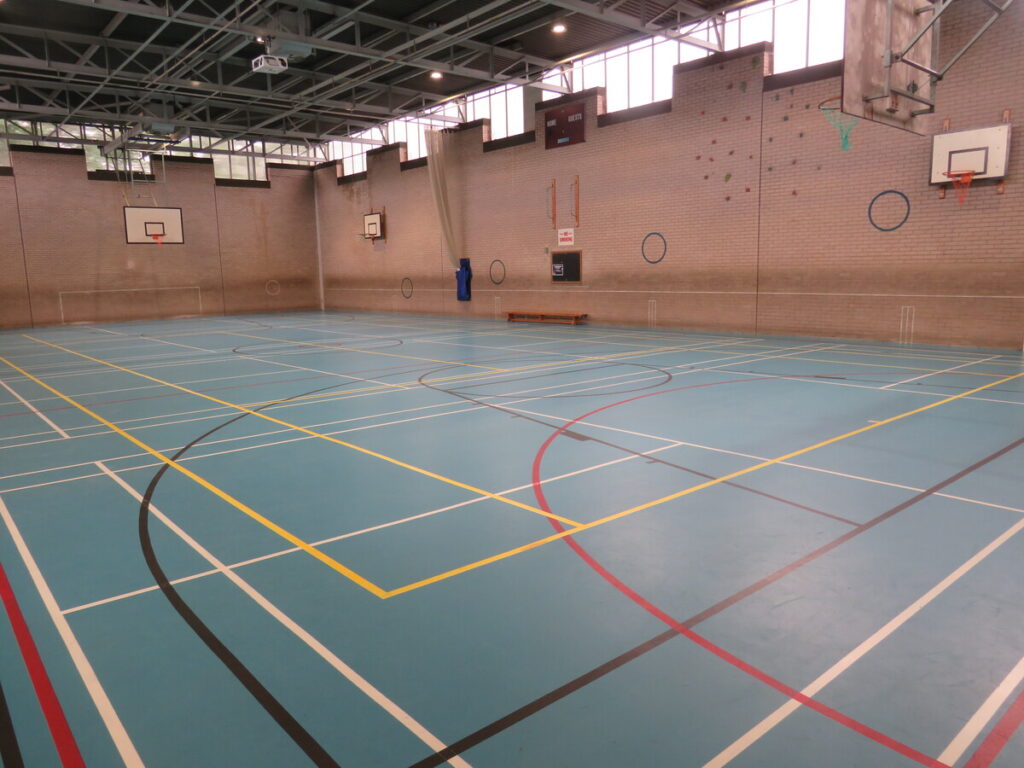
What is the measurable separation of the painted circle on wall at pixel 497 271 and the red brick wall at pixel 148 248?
12302mm

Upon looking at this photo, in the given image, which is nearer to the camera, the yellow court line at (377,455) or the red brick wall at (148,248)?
the yellow court line at (377,455)

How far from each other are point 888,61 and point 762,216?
7290 mm

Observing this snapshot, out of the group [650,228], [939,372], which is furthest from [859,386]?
[650,228]

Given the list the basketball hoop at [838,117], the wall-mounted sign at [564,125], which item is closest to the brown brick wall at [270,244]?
the wall-mounted sign at [564,125]

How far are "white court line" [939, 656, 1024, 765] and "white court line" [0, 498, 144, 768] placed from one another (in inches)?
113

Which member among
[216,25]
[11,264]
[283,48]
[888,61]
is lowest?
[11,264]

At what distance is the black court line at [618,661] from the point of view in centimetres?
259

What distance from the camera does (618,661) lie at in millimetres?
3125

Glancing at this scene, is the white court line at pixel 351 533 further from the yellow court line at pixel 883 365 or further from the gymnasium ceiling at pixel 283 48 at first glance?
the gymnasium ceiling at pixel 283 48

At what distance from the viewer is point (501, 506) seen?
518cm

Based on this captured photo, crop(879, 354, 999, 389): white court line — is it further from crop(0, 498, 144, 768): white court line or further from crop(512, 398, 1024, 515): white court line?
crop(0, 498, 144, 768): white court line

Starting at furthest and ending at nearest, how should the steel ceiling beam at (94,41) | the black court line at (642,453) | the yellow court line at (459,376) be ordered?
the steel ceiling beam at (94,41)
the yellow court line at (459,376)
the black court line at (642,453)

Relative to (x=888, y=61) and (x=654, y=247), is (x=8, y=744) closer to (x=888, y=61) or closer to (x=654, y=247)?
(x=888, y=61)

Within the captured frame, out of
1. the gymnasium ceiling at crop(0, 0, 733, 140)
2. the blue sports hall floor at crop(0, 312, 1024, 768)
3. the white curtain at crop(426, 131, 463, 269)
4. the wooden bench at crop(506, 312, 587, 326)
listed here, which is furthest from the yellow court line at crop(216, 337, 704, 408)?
the white curtain at crop(426, 131, 463, 269)
